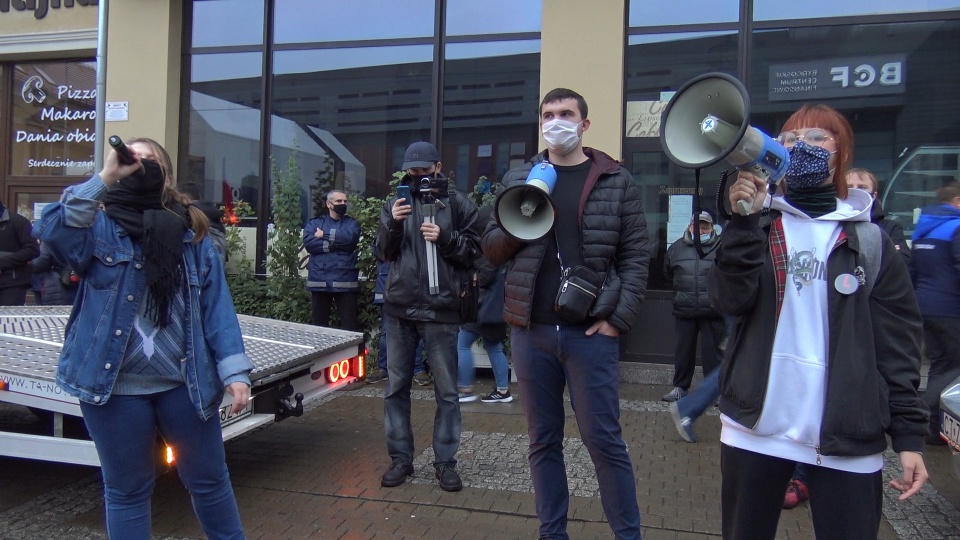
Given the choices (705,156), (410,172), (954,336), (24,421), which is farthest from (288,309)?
(705,156)

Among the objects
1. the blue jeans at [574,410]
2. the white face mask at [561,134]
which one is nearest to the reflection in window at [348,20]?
the white face mask at [561,134]

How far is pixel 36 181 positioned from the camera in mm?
10773

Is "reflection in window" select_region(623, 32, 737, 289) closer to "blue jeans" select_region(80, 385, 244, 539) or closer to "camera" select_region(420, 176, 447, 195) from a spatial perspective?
"camera" select_region(420, 176, 447, 195)

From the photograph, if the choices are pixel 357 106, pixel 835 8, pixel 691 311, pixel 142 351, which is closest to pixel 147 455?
pixel 142 351

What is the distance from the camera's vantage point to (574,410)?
3.30 meters

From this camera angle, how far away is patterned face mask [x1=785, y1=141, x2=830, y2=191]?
2219 mm

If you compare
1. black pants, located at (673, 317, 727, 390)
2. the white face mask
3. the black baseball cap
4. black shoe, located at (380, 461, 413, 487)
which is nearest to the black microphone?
the white face mask

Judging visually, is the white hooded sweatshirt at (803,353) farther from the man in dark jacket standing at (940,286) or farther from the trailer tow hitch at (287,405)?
the man in dark jacket standing at (940,286)

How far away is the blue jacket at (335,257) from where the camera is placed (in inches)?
300

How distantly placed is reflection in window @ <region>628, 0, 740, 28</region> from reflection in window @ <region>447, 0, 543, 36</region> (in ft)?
3.57

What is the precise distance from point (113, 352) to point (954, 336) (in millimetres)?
5401

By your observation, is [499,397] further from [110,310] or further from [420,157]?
[110,310]

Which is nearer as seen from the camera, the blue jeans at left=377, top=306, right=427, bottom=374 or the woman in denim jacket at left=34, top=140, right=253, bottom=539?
the woman in denim jacket at left=34, top=140, right=253, bottom=539

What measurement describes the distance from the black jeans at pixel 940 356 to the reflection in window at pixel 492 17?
499cm
